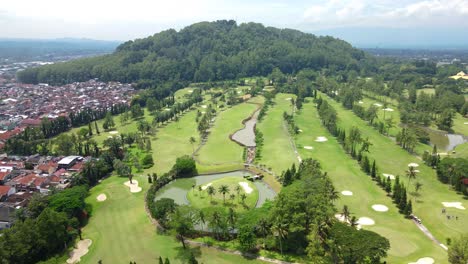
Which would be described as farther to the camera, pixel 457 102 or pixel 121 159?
pixel 457 102

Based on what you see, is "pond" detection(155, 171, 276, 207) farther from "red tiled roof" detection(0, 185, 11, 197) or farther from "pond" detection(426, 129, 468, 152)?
"pond" detection(426, 129, 468, 152)

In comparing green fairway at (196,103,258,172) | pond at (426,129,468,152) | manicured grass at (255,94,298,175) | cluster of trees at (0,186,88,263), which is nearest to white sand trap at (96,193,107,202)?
cluster of trees at (0,186,88,263)

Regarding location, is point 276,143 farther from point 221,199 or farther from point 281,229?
point 281,229

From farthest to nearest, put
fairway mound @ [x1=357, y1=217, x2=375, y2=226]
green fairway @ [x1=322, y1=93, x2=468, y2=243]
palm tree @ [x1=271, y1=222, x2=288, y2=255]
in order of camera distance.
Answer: fairway mound @ [x1=357, y1=217, x2=375, y2=226] < green fairway @ [x1=322, y1=93, x2=468, y2=243] < palm tree @ [x1=271, y1=222, x2=288, y2=255]

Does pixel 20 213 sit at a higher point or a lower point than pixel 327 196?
lower

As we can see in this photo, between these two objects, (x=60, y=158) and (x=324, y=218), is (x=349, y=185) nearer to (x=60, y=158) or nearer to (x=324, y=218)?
(x=324, y=218)

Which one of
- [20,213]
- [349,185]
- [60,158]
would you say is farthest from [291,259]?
[60,158]

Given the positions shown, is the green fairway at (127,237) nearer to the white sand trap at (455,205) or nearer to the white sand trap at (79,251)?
the white sand trap at (79,251)
